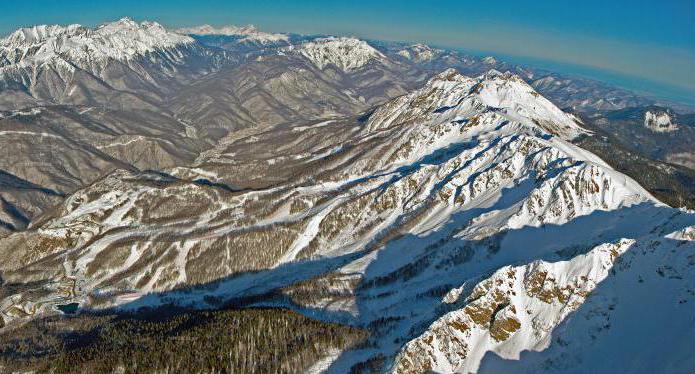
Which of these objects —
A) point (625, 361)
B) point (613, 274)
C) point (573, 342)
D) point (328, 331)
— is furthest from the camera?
point (328, 331)

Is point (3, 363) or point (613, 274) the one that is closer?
point (613, 274)

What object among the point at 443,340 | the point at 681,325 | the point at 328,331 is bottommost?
the point at 328,331

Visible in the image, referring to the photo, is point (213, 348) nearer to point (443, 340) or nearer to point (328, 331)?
point (328, 331)

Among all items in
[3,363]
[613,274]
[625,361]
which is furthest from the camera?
[3,363]

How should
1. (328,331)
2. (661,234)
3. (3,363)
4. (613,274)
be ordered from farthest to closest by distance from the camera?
(3,363) → (328,331) → (661,234) → (613,274)

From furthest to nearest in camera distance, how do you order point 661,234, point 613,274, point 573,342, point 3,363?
point 3,363
point 661,234
point 613,274
point 573,342

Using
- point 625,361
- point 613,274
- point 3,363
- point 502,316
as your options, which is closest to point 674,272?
point 613,274

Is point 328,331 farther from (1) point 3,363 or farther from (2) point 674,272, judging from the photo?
(1) point 3,363

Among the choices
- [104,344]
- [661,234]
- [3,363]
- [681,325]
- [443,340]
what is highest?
[661,234]

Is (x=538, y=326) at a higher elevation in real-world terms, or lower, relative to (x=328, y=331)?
higher

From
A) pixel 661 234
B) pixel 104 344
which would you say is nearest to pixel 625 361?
pixel 661 234
